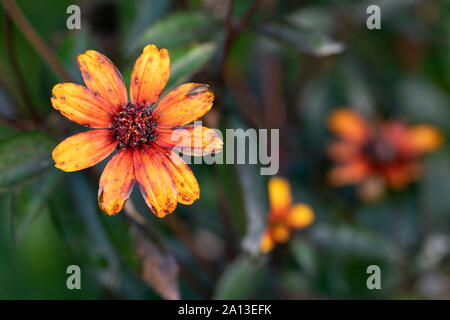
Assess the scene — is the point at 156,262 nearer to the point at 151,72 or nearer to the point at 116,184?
the point at 116,184

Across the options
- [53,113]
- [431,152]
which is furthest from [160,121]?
[431,152]

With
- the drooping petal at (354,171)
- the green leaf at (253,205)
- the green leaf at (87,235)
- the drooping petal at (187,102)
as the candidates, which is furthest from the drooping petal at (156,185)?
the drooping petal at (354,171)

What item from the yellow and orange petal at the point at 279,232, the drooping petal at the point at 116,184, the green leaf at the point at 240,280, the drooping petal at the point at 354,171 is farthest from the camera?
the drooping petal at the point at 354,171

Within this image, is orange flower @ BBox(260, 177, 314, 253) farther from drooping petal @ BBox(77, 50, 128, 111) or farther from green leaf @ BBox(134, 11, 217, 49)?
drooping petal @ BBox(77, 50, 128, 111)

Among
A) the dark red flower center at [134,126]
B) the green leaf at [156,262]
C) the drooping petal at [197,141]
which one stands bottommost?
the green leaf at [156,262]

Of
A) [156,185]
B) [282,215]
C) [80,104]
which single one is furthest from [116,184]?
[282,215]

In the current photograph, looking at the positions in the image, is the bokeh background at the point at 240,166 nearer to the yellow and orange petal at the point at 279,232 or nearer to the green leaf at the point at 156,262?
the green leaf at the point at 156,262
